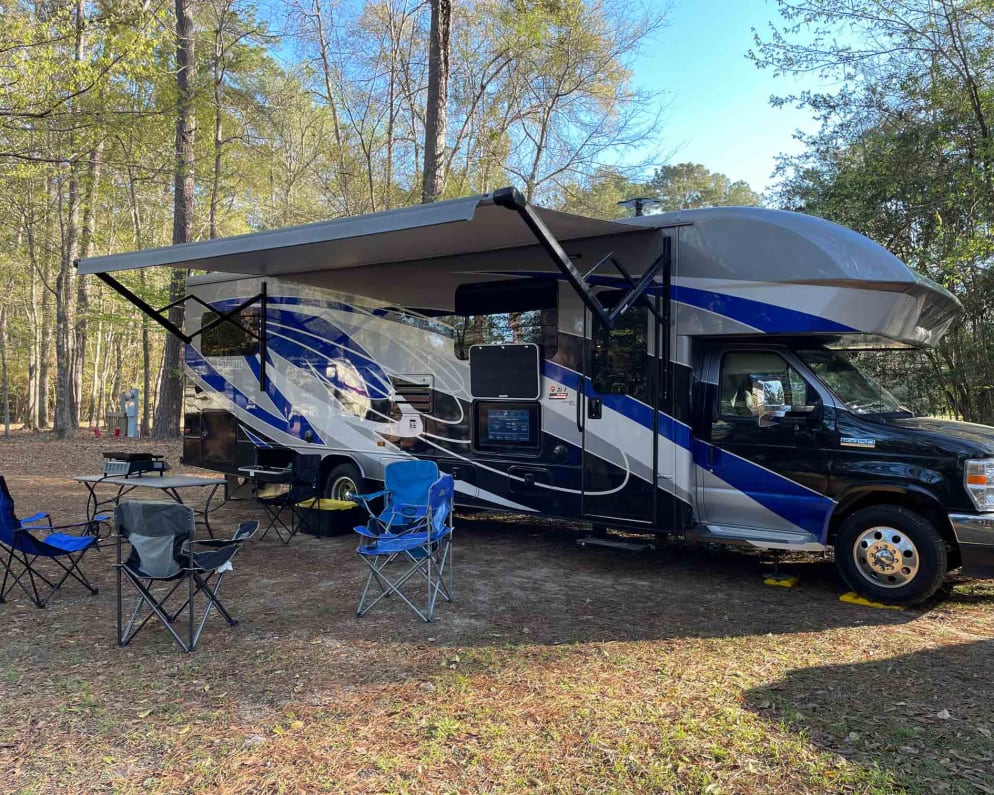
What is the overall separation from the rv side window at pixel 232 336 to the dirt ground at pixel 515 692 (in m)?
3.41

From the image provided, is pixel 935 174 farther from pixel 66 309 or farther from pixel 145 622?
pixel 66 309

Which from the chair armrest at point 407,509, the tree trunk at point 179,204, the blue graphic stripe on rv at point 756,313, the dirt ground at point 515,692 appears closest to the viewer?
the dirt ground at point 515,692

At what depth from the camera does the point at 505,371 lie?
6.60 m

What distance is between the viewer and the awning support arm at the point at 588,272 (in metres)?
4.43

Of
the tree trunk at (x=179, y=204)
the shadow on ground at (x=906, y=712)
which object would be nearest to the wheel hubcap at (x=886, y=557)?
the shadow on ground at (x=906, y=712)

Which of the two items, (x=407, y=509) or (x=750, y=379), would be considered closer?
(x=750, y=379)

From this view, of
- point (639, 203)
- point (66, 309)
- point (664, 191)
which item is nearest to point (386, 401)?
point (639, 203)

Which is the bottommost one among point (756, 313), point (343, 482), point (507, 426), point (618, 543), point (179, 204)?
point (618, 543)

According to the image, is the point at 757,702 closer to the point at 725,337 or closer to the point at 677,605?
the point at 677,605

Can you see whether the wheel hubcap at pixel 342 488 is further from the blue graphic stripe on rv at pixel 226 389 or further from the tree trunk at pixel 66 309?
the tree trunk at pixel 66 309

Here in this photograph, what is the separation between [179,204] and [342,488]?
29.0ft

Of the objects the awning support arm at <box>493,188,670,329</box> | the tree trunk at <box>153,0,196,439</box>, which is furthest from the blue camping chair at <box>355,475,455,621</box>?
the tree trunk at <box>153,0,196,439</box>

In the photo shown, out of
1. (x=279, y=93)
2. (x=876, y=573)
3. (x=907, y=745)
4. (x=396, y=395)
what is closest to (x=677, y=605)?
(x=876, y=573)

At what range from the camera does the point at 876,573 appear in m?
5.07
